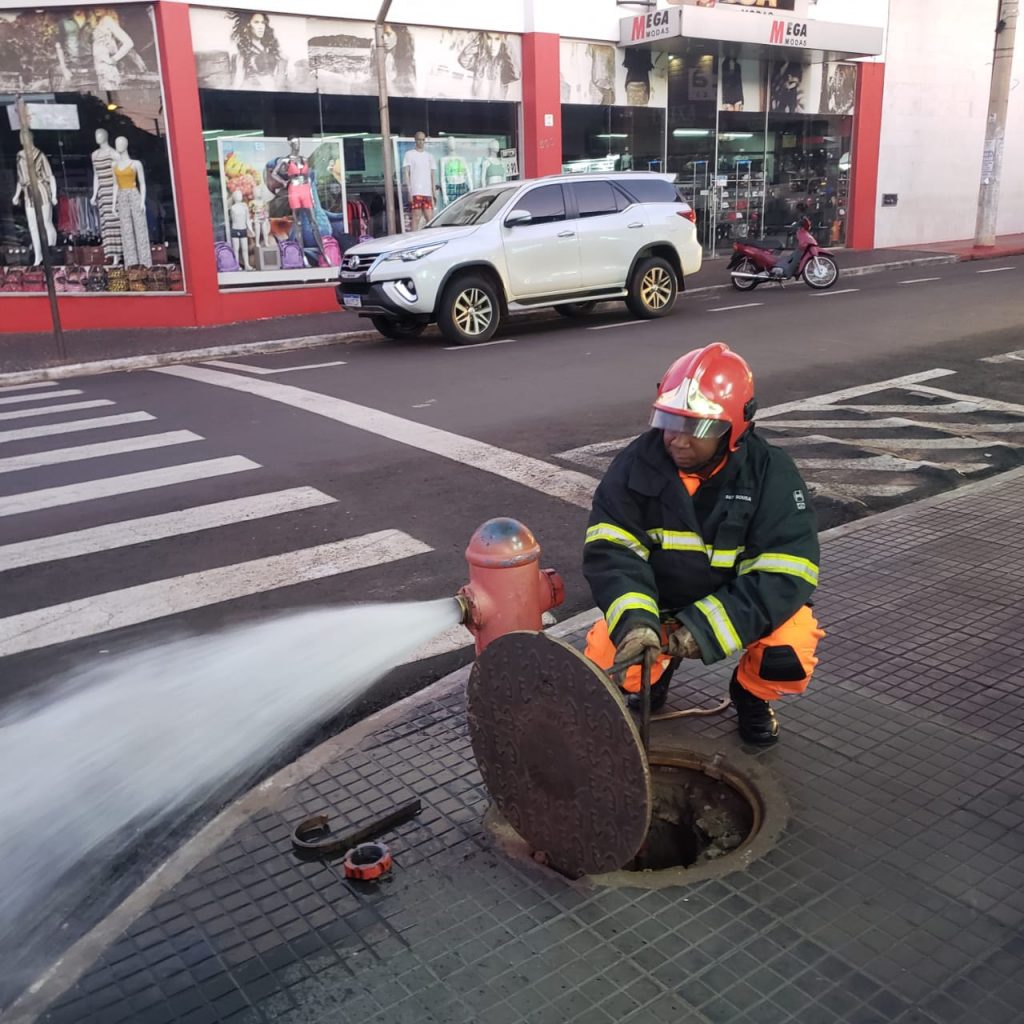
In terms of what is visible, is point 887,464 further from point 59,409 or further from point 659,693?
point 59,409

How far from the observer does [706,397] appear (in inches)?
125

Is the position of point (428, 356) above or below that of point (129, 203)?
below

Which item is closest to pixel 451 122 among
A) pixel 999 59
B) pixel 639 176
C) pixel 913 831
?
pixel 639 176

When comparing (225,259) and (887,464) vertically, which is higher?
(225,259)

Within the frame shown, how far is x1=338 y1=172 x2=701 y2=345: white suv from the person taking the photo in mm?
13375

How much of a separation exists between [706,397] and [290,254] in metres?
15.9

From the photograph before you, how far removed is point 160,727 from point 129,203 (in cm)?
1445

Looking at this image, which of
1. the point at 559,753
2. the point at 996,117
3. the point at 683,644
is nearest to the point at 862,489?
the point at 683,644

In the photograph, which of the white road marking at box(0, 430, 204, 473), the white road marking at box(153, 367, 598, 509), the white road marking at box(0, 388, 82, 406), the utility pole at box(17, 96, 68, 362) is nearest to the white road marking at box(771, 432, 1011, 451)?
the white road marking at box(153, 367, 598, 509)

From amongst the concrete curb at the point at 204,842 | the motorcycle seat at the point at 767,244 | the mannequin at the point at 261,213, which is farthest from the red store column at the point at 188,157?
the concrete curb at the point at 204,842

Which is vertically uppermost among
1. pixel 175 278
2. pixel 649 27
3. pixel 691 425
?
pixel 649 27

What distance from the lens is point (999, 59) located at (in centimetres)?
2234

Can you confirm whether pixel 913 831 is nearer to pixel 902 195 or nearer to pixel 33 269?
pixel 33 269

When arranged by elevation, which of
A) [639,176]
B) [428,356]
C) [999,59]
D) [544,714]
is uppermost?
[999,59]
